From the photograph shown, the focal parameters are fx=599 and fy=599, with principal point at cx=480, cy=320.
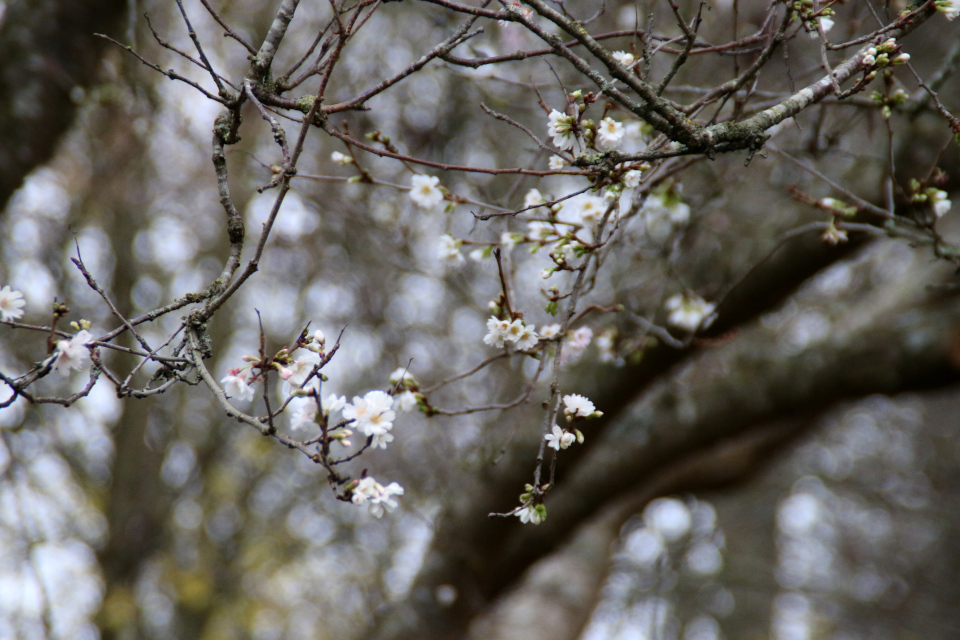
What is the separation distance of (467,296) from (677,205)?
2.35m

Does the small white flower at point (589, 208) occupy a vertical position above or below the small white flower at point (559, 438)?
above

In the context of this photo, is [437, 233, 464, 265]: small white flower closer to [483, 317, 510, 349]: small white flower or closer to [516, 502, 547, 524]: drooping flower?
[483, 317, 510, 349]: small white flower

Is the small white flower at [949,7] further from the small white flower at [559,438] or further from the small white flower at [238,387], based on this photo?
the small white flower at [238,387]

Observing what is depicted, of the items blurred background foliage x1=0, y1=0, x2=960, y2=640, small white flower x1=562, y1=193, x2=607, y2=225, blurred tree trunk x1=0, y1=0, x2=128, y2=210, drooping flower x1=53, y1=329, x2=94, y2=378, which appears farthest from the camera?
blurred background foliage x1=0, y1=0, x2=960, y2=640

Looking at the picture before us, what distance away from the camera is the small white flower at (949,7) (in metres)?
1.49

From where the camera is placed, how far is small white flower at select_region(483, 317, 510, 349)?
5.01 ft

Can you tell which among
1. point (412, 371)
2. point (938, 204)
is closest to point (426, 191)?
point (938, 204)

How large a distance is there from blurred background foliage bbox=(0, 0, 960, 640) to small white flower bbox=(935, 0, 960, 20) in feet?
2.71

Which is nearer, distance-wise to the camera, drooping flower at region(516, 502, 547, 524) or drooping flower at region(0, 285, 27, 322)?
drooping flower at region(0, 285, 27, 322)

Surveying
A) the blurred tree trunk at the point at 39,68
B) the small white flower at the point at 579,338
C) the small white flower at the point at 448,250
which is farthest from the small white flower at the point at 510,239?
the blurred tree trunk at the point at 39,68

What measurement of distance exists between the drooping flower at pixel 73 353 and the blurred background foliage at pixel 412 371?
1.83 metres

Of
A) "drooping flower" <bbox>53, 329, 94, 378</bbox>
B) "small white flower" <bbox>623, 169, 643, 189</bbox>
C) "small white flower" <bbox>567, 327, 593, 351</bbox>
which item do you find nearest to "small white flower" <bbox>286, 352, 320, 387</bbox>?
"drooping flower" <bbox>53, 329, 94, 378</bbox>

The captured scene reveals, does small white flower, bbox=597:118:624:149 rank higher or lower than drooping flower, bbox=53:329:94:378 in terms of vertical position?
higher

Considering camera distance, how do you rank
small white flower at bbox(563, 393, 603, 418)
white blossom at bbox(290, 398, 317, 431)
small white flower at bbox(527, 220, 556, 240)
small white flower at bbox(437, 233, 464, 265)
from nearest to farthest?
white blossom at bbox(290, 398, 317, 431) < small white flower at bbox(563, 393, 603, 418) < small white flower at bbox(527, 220, 556, 240) < small white flower at bbox(437, 233, 464, 265)
